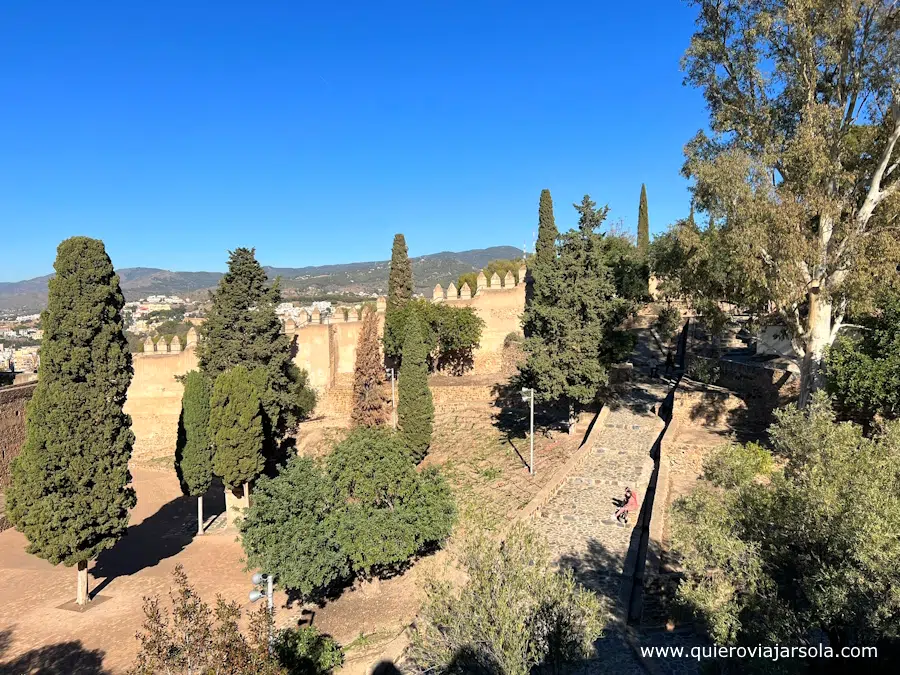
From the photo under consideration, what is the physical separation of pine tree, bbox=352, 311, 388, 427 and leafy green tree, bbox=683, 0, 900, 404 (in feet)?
54.3

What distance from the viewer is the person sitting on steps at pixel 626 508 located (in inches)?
514

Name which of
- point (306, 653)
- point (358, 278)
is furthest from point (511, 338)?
point (358, 278)

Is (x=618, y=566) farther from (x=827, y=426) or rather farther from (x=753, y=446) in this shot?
(x=827, y=426)

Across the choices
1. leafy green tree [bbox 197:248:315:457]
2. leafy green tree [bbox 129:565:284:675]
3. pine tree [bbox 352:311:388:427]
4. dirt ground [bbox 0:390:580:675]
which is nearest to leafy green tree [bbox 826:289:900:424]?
dirt ground [bbox 0:390:580:675]

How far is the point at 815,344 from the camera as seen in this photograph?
44.0ft

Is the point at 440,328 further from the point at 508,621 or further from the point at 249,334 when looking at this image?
the point at 508,621

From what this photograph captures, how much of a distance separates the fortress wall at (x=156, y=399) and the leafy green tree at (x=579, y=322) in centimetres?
1924

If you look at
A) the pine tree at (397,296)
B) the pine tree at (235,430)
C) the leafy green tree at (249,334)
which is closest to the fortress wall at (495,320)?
the pine tree at (397,296)

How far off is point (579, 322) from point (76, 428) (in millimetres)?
15243

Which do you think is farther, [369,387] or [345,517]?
[369,387]

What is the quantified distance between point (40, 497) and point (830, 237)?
2077cm

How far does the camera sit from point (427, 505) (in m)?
13.3

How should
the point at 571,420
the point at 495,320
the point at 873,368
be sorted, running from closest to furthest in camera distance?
1. the point at 873,368
2. the point at 571,420
3. the point at 495,320

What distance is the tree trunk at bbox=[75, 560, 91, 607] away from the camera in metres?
13.5
